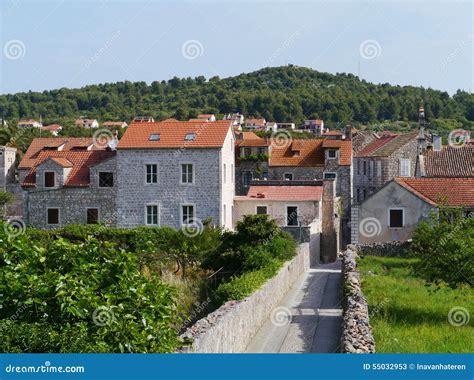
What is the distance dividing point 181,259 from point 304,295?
9.21 metres

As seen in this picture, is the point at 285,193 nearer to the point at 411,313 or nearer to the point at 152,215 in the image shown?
the point at 152,215

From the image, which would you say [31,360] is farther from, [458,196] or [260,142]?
[260,142]

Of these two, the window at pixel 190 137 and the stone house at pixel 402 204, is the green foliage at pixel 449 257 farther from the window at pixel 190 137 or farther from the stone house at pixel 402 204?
the window at pixel 190 137

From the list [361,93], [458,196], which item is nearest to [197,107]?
[361,93]

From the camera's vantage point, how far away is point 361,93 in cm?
10700

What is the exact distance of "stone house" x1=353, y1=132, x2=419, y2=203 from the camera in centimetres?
5428

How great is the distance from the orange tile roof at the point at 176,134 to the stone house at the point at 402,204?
848 centimetres

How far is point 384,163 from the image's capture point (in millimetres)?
54469

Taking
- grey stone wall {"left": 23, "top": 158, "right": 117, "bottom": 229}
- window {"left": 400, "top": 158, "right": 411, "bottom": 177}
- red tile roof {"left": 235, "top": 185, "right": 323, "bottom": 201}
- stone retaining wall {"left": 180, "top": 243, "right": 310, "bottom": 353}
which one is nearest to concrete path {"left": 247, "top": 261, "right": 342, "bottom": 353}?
stone retaining wall {"left": 180, "top": 243, "right": 310, "bottom": 353}

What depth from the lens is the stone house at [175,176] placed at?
3862cm

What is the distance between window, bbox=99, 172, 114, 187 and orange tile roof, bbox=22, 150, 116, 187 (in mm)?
875

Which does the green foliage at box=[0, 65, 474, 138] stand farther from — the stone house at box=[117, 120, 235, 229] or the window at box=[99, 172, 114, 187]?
the stone house at box=[117, 120, 235, 229]

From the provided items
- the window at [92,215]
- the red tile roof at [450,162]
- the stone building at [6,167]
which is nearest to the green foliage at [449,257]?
the window at [92,215]

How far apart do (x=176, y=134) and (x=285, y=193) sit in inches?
294
